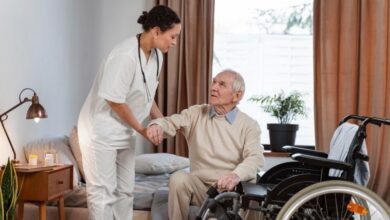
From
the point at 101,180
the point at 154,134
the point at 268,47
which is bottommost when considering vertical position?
the point at 101,180

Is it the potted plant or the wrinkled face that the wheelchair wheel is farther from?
the potted plant

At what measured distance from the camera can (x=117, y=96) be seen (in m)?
2.60

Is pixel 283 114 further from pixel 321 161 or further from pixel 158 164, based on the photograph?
pixel 321 161

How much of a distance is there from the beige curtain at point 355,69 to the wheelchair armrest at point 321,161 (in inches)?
98.1

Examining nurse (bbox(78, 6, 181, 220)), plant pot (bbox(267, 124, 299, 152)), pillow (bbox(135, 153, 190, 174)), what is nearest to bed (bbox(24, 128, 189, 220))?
pillow (bbox(135, 153, 190, 174))

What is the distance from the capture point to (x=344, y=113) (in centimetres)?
478

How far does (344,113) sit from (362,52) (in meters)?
0.53

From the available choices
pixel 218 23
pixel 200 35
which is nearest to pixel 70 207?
pixel 200 35

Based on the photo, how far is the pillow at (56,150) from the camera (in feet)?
10.8

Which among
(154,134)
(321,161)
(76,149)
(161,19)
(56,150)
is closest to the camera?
(321,161)

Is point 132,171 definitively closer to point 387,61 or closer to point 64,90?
point 64,90

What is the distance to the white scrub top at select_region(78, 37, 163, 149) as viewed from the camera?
2621 mm

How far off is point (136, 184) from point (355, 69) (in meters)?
2.29

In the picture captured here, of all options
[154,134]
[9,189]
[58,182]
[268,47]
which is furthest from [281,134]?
[9,189]
